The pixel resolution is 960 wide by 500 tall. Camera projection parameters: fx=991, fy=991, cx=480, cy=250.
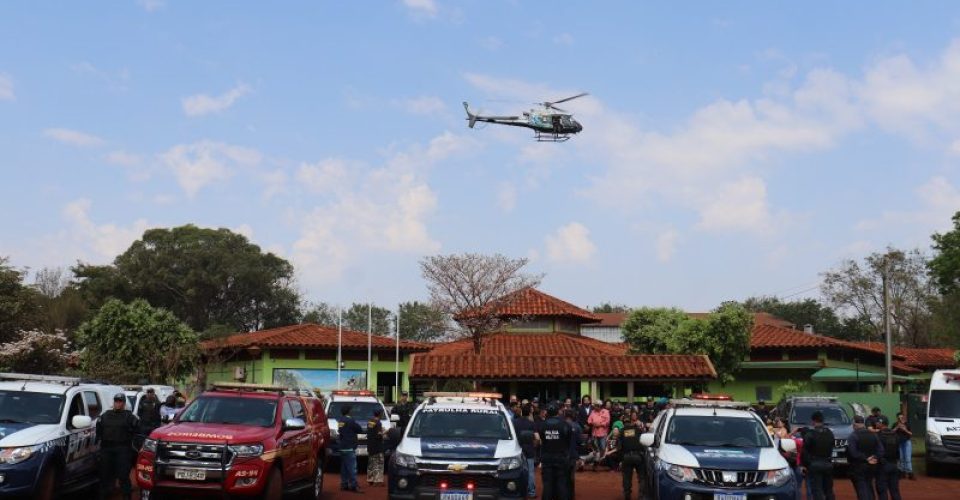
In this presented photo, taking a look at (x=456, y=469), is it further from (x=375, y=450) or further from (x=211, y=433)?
(x=375, y=450)

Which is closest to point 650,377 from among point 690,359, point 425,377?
point 690,359

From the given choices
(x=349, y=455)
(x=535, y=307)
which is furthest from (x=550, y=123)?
(x=349, y=455)

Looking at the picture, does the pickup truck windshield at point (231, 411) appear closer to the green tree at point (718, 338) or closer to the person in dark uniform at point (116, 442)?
the person in dark uniform at point (116, 442)

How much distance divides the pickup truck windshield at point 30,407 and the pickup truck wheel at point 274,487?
128 inches

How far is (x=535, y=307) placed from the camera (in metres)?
48.0

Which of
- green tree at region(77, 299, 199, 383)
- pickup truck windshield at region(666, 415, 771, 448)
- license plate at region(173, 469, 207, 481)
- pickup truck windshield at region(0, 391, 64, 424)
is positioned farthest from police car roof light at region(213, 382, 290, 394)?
green tree at region(77, 299, 199, 383)

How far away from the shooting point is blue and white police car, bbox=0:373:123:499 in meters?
12.9

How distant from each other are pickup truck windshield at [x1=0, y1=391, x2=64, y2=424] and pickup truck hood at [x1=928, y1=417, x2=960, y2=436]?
62.9 ft

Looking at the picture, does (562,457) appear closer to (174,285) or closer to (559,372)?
(559,372)

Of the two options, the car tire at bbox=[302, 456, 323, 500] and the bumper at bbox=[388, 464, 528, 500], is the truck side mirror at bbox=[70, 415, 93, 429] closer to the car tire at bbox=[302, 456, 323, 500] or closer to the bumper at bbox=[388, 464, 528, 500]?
the car tire at bbox=[302, 456, 323, 500]

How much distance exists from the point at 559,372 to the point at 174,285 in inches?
1773

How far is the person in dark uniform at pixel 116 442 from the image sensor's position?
14430 millimetres

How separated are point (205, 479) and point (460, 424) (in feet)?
12.1

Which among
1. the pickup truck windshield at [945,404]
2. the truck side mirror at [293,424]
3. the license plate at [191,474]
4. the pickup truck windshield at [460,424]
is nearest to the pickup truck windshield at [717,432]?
the pickup truck windshield at [460,424]
